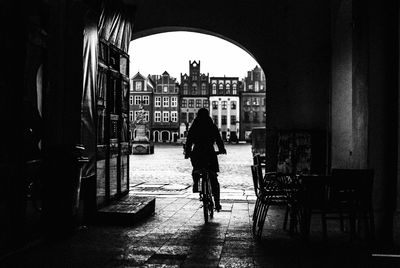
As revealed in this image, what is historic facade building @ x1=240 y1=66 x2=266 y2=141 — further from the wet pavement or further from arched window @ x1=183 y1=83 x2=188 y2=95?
the wet pavement

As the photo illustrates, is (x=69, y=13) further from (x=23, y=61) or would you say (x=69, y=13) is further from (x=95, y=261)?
(x=95, y=261)

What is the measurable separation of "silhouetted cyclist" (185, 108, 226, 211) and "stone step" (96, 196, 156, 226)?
80 centimetres

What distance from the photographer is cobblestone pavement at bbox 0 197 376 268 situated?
5.18 m

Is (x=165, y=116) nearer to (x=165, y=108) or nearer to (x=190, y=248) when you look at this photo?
(x=165, y=108)

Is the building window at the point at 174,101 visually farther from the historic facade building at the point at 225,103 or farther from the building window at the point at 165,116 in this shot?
the historic facade building at the point at 225,103

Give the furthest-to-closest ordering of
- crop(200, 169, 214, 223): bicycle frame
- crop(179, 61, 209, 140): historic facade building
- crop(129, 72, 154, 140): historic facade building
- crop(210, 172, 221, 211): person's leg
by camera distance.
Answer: crop(179, 61, 209, 140): historic facade building → crop(129, 72, 154, 140): historic facade building → crop(210, 172, 221, 211): person's leg → crop(200, 169, 214, 223): bicycle frame

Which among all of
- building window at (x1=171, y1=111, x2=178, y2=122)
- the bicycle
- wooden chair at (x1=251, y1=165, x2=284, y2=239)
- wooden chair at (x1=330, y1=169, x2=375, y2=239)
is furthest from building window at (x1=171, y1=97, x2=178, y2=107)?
wooden chair at (x1=330, y1=169, x2=375, y2=239)

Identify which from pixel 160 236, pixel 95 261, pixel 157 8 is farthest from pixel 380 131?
pixel 157 8

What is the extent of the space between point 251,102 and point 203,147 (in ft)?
277

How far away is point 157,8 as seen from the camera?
11094 mm

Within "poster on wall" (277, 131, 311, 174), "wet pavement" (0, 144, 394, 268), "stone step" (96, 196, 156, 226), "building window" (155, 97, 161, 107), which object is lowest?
"wet pavement" (0, 144, 394, 268)

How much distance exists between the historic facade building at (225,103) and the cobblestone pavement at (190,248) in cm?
8513

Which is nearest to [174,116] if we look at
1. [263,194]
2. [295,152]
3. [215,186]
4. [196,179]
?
[295,152]

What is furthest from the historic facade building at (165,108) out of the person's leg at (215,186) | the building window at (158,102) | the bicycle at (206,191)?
the bicycle at (206,191)
